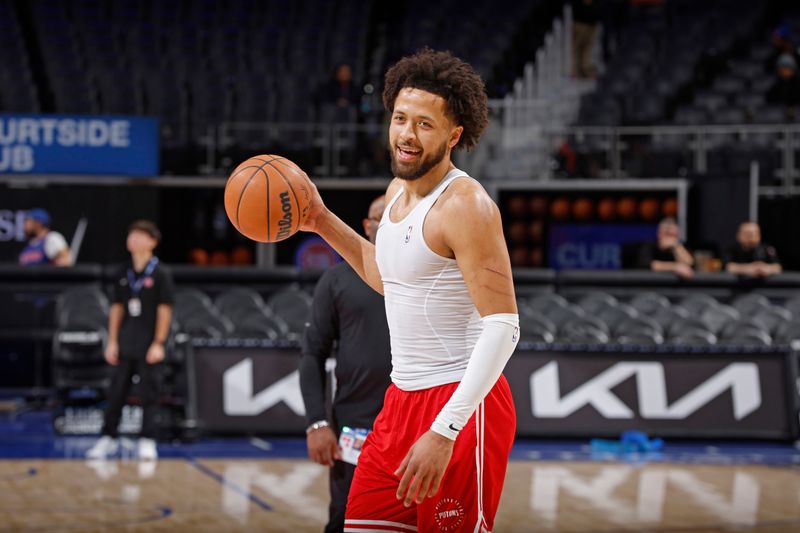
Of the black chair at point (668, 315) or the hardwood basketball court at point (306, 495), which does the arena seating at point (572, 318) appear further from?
the hardwood basketball court at point (306, 495)

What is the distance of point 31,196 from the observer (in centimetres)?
1717

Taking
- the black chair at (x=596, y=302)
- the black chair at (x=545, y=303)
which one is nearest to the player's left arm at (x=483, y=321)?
the black chair at (x=545, y=303)

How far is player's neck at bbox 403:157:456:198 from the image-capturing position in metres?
3.76

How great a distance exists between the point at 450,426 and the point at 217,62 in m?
18.6

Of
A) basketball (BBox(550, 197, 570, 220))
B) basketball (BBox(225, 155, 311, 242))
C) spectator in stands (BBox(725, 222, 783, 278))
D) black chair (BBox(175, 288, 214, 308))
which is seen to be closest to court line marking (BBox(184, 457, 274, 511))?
black chair (BBox(175, 288, 214, 308))

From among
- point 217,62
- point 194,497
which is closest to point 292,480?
point 194,497

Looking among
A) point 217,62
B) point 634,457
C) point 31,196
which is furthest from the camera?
point 217,62

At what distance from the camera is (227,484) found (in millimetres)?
8648

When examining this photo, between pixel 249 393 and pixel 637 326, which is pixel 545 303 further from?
pixel 249 393

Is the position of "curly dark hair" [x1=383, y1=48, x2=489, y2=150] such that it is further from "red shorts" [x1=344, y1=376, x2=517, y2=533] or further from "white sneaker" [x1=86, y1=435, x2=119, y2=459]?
"white sneaker" [x1=86, y1=435, x2=119, y2=459]

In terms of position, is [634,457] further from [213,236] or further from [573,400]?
[213,236]

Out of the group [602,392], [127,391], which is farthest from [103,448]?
[602,392]

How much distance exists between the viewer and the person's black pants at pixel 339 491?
5.11 meters

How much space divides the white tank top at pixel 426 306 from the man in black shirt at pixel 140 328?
687cm
